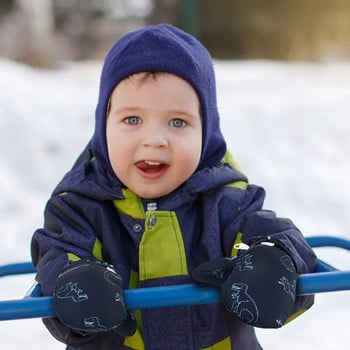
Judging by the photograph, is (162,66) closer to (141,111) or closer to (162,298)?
(141,111)

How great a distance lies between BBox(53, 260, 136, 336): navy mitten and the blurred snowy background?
44.0 inches

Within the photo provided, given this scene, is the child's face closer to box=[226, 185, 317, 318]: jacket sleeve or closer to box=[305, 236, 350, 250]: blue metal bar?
box=[226, 185, 317, 318]: jacket sleeve

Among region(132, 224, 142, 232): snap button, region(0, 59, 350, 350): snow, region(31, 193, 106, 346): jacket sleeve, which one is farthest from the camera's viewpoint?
region(0, 59, 350, 350): snow

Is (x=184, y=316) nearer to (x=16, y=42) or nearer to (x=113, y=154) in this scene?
(x=113, y=154)

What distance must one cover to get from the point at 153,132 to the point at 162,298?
326 mm

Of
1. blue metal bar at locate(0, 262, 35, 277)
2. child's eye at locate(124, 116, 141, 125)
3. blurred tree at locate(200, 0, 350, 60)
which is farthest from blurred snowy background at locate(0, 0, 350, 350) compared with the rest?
blurred tree at locate(200, 0, 350, 60)

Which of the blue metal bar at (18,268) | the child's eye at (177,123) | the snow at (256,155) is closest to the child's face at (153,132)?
the child's eye at (177,123)

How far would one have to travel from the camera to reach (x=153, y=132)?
1345mm

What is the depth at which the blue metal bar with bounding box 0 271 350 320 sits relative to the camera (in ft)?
3.78

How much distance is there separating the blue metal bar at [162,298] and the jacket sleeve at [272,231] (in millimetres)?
119

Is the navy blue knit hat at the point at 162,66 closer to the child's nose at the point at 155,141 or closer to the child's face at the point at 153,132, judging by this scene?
the child's face at the point at 153,132

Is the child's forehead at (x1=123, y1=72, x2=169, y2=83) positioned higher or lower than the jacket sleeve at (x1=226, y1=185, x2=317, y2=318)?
higher

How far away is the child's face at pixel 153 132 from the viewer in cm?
135

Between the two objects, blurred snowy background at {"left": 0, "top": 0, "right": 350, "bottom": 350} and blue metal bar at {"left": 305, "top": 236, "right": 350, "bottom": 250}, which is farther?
blurred snowy background at {"left": 0, "top": 0, "right": 350, "bottom": 350}
